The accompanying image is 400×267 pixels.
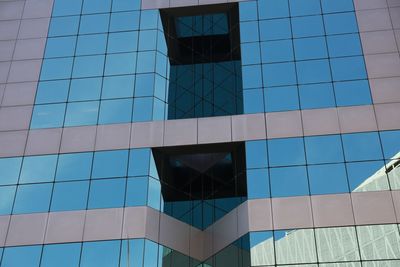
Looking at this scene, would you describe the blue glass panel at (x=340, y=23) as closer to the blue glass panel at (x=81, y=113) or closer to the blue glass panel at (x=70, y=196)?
the blue glass panel at (x=81, y=113)

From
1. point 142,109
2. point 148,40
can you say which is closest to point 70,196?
point 142,109

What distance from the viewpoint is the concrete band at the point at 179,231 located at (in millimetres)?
34094

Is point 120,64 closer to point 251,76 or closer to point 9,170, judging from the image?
point 251,76

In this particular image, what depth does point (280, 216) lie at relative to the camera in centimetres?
3459

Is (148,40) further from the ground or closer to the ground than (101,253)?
further from the ground

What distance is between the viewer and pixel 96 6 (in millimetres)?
45344

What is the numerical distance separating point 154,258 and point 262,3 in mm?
21629

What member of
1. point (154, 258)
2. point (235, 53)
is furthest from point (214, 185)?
point (235, 53)

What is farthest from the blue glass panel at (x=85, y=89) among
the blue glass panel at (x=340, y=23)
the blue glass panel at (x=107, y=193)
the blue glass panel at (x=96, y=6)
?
the blue glass panel at (x=340, y=23)

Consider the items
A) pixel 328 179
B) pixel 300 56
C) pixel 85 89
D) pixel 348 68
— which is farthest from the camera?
pixel 85 89

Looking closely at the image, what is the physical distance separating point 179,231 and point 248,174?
5821mm

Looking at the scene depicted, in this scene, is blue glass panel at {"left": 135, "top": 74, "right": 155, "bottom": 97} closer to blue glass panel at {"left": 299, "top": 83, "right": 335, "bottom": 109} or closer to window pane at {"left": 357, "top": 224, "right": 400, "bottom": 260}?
blue glass panel at {"left": 299, "top": 83, "right": 335, "bottom": 109}

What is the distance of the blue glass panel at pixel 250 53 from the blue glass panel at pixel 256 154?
6.95 metres

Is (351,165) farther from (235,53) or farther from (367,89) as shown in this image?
(235,53)
